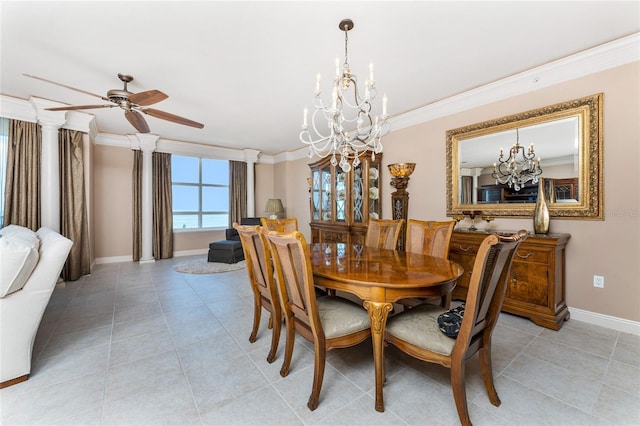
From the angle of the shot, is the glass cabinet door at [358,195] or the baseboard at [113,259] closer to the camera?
the glass cabinet door at [358,195]

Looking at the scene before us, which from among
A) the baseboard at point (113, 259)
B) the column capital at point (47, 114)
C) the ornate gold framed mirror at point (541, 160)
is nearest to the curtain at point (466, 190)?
the ornate gold framed mirror at point (541, 160)

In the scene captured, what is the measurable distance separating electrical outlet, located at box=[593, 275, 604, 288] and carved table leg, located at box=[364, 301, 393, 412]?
7.55 ft

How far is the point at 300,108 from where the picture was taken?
3688 millimetres

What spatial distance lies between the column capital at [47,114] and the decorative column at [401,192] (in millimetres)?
4545

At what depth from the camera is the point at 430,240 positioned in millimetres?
2369

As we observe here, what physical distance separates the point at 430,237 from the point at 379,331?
1.22 m

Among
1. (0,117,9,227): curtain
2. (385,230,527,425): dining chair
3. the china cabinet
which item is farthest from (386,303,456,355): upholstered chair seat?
(0,117,9,227): curtain

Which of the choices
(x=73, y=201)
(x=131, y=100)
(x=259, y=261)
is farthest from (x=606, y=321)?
(x=73, y=201)

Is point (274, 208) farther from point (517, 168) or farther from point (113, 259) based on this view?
point (517, 168)

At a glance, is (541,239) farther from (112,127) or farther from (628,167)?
(112,127)

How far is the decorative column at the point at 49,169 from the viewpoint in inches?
141

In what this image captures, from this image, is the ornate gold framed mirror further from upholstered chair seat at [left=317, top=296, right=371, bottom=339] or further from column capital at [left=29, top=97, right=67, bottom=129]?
column capital at [left=29, top=97, right=67, bottom=129]

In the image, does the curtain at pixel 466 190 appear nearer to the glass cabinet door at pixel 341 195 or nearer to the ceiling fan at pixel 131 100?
the glass cabinet door at pixel 341 195

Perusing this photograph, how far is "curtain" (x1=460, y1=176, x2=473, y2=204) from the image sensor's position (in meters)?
3.18
